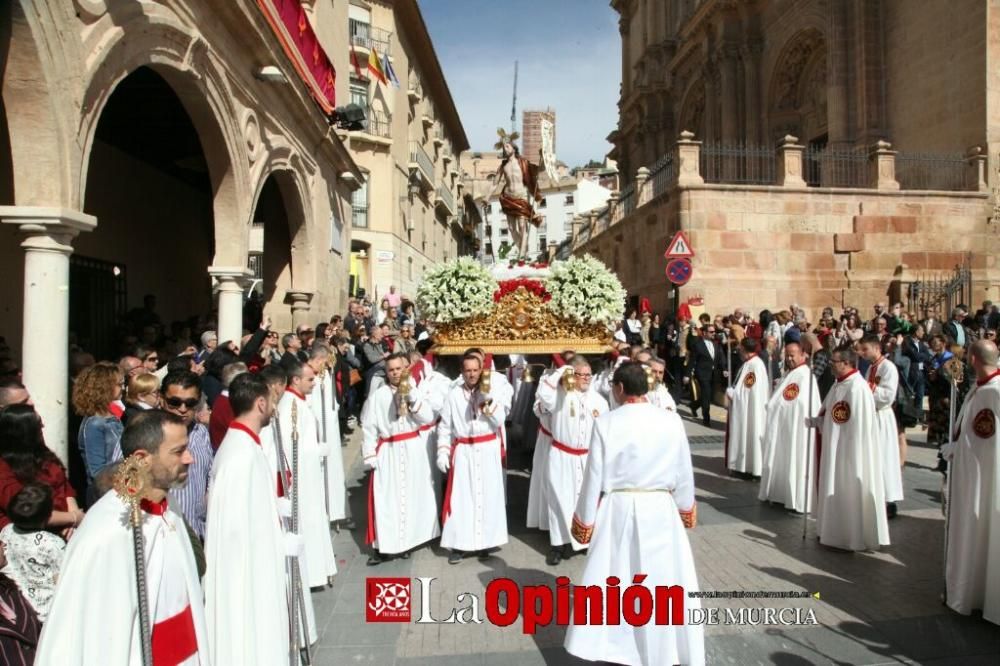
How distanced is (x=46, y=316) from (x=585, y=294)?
488 centimetres

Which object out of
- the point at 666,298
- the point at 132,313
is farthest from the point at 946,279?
the point at 132,313

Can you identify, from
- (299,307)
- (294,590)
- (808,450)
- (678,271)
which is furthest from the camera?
(299,307)

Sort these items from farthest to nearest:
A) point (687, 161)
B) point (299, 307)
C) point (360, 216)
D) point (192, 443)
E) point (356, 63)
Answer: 1. point (360, 216)
2. point (356, 63)
3. point (687, 161)
4. point (299, 307)
5. point (192, 443)

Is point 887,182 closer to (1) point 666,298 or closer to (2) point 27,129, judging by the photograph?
(1) point 666,298

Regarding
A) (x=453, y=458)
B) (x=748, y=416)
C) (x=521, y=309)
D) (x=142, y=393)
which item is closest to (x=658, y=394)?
(x=521, y=309)

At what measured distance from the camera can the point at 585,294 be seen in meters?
7.41

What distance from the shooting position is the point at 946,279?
16672 mm

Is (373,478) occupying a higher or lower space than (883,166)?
lower

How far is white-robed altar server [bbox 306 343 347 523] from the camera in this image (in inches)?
242

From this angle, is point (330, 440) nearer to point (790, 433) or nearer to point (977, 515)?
point (790, 433)

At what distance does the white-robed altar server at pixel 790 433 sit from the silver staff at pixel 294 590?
219 inches

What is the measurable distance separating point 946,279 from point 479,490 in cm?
1528

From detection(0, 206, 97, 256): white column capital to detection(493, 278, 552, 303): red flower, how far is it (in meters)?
3.96

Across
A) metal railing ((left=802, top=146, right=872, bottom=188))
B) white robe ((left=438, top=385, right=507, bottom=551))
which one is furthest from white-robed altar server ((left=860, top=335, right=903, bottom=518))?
metal railing ((left=802, top=146, right=872, bottom=188))
